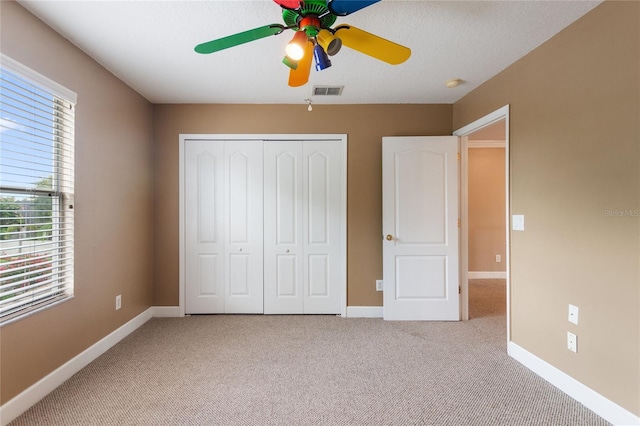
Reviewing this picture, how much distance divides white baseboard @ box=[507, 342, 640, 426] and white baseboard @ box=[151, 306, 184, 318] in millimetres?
3338

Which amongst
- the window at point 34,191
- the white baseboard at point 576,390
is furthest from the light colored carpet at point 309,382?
the window at point 34,191

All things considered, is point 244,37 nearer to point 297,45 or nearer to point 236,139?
point 297,45

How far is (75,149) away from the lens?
2055mm

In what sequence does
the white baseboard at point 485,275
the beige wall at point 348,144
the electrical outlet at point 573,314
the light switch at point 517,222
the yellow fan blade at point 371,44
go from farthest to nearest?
the white baseboard at point 485,275
the beige wall at point 348,144
the light switch at point 517,222
the electrical outlet at point 573,314
the yellow fan blade at point 371,44

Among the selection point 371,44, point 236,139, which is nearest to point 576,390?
point 371,44

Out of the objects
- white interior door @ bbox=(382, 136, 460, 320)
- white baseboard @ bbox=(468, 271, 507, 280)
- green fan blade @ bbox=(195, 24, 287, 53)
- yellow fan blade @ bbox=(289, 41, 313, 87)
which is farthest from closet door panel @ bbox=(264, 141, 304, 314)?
white baseboard @ bbox=(468, 271, 507, 280)

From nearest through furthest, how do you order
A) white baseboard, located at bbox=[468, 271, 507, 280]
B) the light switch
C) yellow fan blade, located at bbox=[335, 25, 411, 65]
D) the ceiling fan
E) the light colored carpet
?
the ceiling fan < yellow fan blade, located at bbox=[335, 25, 411, 65] < the light colored carpet < the light switch < white baseboard, located at bbox=[468, 271, 507, 280]

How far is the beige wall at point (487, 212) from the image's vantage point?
490 centimetres

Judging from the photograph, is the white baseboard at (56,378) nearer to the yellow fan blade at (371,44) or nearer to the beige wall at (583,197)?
the yellow fan blade at (371,44)

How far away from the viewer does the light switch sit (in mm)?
2186

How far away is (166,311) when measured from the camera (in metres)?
3.12

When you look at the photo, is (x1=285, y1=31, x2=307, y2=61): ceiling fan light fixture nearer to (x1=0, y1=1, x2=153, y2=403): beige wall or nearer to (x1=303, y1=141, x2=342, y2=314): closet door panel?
(x1=0, y1=1, x2=153, y2=403): beige wall

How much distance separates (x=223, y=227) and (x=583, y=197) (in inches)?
123

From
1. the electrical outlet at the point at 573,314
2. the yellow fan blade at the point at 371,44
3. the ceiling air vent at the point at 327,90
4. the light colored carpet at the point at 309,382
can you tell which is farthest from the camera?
the ceiling air vent at the point at 327,90
